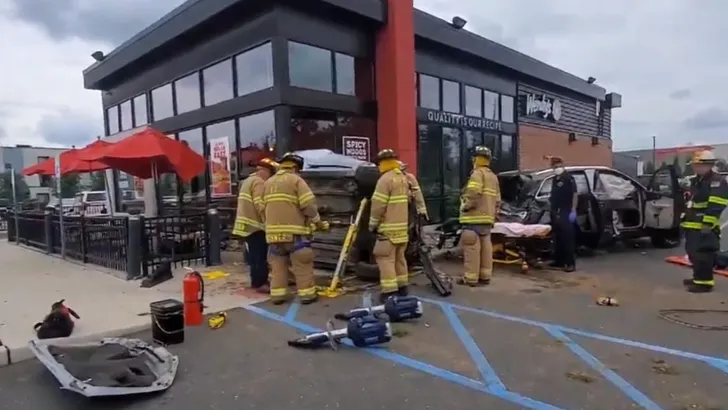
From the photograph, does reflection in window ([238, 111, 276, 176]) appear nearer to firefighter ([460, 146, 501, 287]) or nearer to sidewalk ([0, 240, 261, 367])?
sidewalk ([0, 240, 261, 367])

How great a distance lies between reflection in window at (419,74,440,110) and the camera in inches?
585

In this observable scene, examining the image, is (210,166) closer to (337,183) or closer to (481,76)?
(337,183)

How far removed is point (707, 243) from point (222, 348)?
619 cm

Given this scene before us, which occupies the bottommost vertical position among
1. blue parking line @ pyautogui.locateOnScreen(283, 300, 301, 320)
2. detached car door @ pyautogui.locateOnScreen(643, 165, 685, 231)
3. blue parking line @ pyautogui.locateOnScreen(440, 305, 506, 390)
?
blue parking line @ pyautogui.locateOnScreen(440, 305, 506, 390)

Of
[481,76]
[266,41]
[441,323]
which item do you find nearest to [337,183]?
[441,323]

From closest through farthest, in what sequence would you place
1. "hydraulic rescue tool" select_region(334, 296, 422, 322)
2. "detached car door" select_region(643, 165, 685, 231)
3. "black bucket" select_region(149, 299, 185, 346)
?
"black bucket" select_region(149, 299, 185, 346)
"hydraulic rescue tool" select_region(334, 296, 422, 322)
"detached car door" select_region(643, 165, 685, 231)

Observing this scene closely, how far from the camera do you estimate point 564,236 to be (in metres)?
8.70

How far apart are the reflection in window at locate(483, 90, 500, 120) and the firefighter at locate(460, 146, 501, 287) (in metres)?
9.90

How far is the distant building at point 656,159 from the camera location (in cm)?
1282

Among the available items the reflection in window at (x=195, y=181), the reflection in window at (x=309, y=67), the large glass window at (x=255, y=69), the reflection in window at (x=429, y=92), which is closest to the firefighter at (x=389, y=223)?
the reflection in window at (x=309, y=67)

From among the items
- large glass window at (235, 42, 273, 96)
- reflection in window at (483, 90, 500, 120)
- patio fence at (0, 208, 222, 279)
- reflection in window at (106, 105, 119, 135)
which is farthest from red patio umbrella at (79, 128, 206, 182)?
reflection in window at (483, 90, 500, 120)

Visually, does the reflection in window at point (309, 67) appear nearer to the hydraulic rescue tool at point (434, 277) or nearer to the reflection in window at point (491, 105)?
the hydraulic rescue tool at point (434, 277)

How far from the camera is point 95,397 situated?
3904 mm

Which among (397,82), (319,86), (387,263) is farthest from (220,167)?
(387,263)
